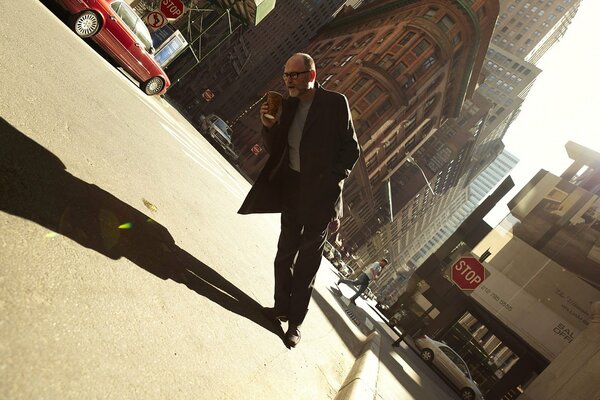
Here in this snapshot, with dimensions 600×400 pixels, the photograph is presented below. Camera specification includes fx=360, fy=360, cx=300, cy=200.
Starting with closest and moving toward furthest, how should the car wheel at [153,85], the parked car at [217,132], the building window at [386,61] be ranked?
the car wheel at [153,85] → the parked car at [217,132] → the building window at [386,61]

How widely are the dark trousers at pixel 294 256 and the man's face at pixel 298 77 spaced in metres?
0.78

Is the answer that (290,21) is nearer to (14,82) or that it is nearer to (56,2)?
(56,2)

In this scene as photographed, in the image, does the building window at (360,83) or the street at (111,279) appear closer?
the street at (111,279)

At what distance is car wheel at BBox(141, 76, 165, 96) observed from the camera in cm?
1338

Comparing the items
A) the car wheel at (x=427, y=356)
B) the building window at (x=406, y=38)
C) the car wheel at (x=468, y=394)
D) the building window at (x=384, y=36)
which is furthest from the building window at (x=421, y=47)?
the car wheel at (x=468, y=394)

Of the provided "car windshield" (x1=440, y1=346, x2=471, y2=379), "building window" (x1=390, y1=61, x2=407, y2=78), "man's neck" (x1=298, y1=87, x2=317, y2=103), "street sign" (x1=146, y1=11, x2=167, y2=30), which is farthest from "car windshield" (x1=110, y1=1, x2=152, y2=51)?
"building window" (x1=390, y1=61, x2=407, y2=78)

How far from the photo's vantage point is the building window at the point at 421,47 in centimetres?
4144

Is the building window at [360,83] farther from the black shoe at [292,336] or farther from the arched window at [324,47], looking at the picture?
the black shoe at [292,336]

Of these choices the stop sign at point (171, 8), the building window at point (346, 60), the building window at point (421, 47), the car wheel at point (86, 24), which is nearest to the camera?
the car wheel at point (86, 24)

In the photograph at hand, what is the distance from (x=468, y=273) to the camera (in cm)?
809

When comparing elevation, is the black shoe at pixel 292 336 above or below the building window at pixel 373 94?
below

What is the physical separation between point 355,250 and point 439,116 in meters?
33.8

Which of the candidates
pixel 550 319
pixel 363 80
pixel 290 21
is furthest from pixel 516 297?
pixel 290 21

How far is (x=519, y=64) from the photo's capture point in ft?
381
